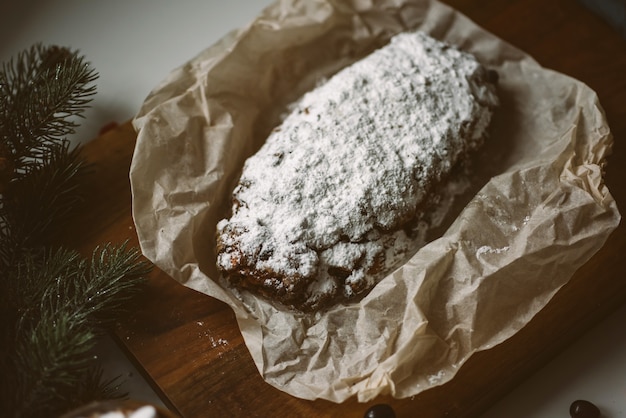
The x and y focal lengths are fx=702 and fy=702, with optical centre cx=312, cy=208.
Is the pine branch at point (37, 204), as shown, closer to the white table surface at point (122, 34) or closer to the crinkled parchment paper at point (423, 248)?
the crinkled parchment paper at point (423, 248)

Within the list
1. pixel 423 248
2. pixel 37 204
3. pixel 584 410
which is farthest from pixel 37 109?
pixel 584 410

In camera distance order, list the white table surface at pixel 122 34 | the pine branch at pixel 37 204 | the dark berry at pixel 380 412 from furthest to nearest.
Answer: the white table surface at pixel 122 34 → the pine branch at pixel 37 204 → the dark berry at pixel 380 412

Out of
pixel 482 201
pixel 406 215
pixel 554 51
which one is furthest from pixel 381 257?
pixel 554 51

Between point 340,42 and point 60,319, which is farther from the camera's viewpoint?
point 340,42

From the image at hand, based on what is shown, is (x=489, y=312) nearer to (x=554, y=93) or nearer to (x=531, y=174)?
(x=531, y=174)

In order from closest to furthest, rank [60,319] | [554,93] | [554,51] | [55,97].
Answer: [60,319]
[55,97]
[554,93]
[554,51]

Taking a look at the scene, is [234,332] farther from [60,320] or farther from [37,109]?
[37,109]

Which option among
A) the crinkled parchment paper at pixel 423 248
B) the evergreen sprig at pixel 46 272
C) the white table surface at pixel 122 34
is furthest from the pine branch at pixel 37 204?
the white table surface at pixel 122 34
